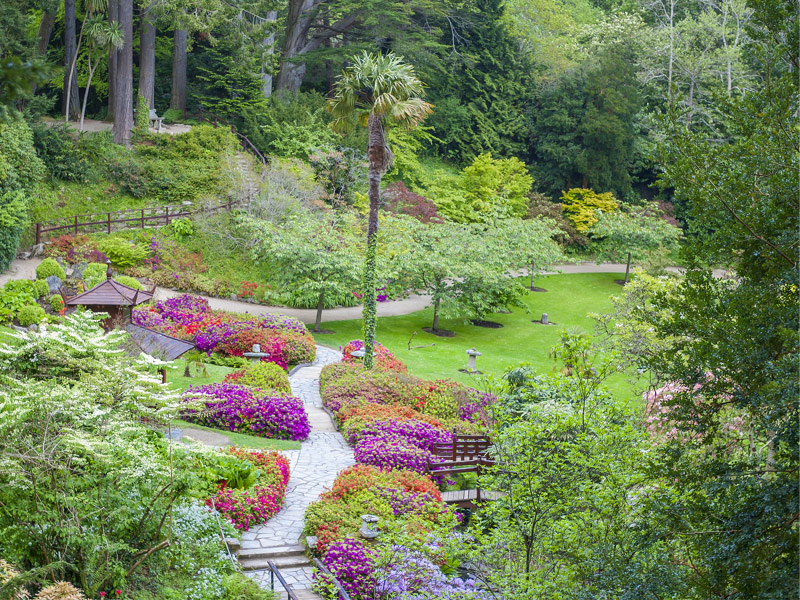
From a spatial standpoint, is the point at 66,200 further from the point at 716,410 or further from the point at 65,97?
the point at 716,410

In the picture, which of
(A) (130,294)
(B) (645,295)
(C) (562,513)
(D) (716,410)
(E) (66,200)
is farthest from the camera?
(E) (66,200)

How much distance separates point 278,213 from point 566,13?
1460 inches

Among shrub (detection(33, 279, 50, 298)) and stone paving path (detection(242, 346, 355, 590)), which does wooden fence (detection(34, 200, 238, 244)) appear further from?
stone paving path (detection(242, 346, 355, 590))

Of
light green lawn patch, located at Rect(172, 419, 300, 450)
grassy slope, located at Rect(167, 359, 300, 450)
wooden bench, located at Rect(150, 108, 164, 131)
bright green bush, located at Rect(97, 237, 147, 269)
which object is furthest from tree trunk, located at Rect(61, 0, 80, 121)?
light green lawn patch, located at Rect(172, 419, 300, 450)

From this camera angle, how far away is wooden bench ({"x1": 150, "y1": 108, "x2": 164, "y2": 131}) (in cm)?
3688

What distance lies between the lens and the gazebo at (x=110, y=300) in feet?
54.6

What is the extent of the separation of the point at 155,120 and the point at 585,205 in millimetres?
24790

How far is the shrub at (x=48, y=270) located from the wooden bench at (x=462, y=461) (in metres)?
15.3

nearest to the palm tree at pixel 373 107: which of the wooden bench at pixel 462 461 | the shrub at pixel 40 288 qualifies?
the wooden bench at pixel 462 461

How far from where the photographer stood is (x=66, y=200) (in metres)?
31.0

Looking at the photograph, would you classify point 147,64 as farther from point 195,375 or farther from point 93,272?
point 195,375

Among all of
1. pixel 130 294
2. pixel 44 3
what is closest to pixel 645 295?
pixel 130 294

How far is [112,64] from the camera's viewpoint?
3547cm

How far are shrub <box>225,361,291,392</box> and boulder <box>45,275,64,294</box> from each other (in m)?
8.16
